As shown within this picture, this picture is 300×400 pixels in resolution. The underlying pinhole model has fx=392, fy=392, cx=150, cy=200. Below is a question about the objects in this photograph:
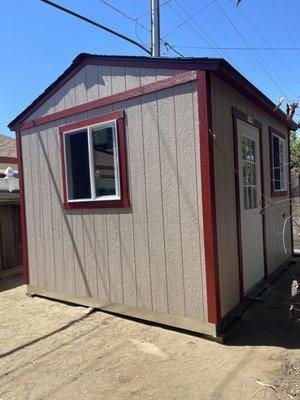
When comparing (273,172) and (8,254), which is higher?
(273,172)

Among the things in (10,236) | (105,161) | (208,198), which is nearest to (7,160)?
(10,236)

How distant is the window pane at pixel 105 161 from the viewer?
501 cm

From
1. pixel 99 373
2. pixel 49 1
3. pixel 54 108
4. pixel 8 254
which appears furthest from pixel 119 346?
pixel 49 1

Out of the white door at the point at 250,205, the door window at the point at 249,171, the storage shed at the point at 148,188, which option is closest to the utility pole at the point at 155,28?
the storage shed at the point at 148,188

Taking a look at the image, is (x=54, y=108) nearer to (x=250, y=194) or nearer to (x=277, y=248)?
(x=250, y=194)

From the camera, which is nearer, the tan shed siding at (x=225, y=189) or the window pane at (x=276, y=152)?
the tan shed siding at (x=225, y=189)

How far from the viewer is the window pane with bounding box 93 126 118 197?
16.4 feet

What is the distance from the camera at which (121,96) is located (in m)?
4.84

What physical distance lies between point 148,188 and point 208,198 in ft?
2.75

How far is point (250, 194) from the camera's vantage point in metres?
5.60

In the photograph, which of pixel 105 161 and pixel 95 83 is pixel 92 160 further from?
pixel 95 83

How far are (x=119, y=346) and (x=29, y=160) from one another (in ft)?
11.2

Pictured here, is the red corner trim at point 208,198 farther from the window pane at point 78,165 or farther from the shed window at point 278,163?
the shed window at point 278,163

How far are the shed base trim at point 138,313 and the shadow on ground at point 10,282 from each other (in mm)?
1098
